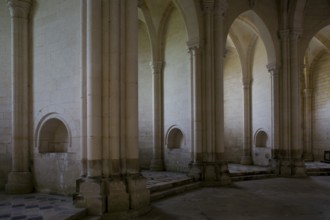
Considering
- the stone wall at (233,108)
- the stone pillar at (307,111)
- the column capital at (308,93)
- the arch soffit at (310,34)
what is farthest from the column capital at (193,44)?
the column capital at (308,93)

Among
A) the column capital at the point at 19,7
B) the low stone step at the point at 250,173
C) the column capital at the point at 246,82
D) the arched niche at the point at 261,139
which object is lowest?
the low stone step at the point at 250,173

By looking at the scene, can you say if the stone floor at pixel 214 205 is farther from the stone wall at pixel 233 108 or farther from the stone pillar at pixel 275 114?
the stone wall at pixel 233 108

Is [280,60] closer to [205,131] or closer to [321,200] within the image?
[205,131]

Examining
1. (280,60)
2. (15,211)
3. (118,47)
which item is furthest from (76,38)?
(280,60)

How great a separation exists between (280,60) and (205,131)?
586 cm

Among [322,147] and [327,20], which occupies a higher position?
[327,20]

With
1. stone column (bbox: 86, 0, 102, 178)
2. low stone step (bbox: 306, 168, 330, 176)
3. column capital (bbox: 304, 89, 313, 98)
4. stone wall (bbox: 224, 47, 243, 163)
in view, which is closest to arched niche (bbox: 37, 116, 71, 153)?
stone column (bbox: 86, 0, 102, 178)

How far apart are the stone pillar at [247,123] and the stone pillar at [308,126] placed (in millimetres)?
5465

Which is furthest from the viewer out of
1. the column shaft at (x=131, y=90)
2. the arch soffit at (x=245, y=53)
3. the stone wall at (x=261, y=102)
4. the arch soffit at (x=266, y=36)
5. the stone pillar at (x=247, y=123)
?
the arch soffit at (x=245, y=53)

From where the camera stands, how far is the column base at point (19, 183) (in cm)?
782

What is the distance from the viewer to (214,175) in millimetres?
10578

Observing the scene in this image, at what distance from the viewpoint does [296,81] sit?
13.7 meters

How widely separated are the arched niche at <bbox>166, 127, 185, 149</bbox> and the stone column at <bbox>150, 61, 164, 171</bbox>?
0.43m

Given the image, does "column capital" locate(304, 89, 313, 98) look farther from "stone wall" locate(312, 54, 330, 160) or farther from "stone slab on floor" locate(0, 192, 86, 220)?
"stone slab on floor" locate(0, 192, 86, 220)
